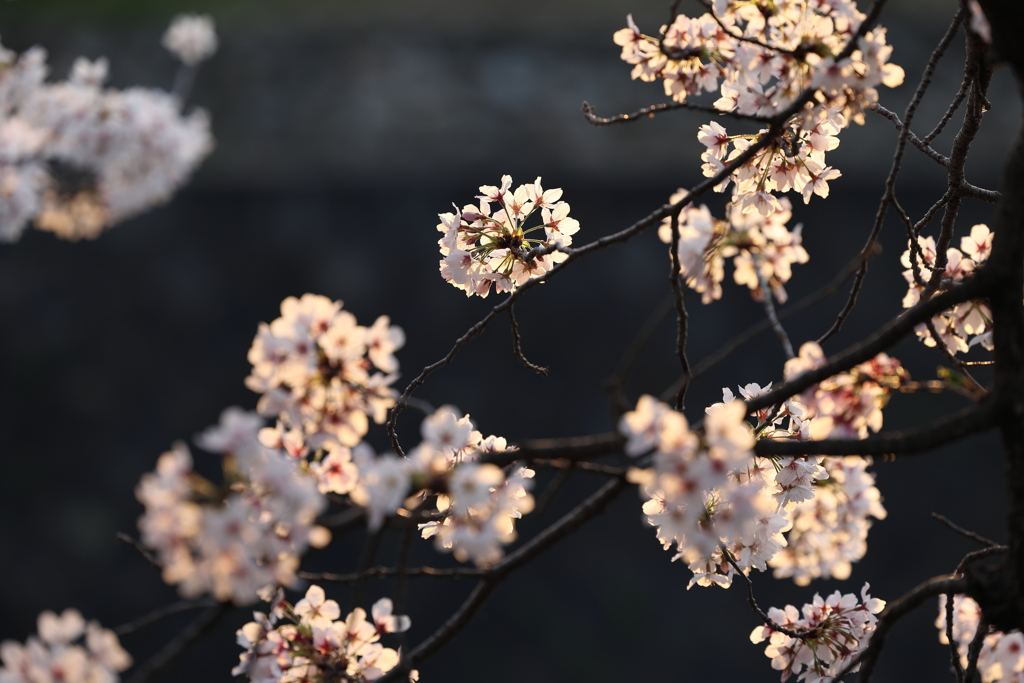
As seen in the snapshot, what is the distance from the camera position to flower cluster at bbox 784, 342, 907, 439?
75cm

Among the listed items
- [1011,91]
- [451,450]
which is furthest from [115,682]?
[1011,91]

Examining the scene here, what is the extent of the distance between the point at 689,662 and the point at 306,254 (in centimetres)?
333

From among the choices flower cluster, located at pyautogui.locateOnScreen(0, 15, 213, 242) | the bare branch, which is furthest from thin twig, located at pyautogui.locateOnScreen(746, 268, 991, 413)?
flower cluster, located at pyautogui.locateOnScreen(0, 15, 213, 242)

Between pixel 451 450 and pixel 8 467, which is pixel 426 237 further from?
pixel 451 450

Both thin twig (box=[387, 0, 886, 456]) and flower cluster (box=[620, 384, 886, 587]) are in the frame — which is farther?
thin twig (box=[387, 0, 886, 456])

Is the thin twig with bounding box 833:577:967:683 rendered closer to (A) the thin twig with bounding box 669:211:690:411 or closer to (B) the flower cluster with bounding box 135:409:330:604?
(A) the thin twig with bounding box 669:211:690:411

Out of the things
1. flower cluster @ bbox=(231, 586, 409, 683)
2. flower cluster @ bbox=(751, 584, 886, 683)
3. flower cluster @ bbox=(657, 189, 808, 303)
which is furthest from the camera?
flower cluster @ bbox=(657, 189, 808, 303)

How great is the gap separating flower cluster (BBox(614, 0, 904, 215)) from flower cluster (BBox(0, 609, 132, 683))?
811 millimetres

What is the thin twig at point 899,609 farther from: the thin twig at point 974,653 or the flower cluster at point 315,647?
the flower cluster at point 315,647

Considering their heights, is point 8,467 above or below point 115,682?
above

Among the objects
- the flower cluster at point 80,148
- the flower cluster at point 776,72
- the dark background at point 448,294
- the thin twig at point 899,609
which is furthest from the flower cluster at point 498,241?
the dark background at point 448,294

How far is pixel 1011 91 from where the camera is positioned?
4711 millimetres

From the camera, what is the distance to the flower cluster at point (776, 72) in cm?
80

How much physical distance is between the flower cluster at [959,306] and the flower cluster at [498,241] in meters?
0.46
